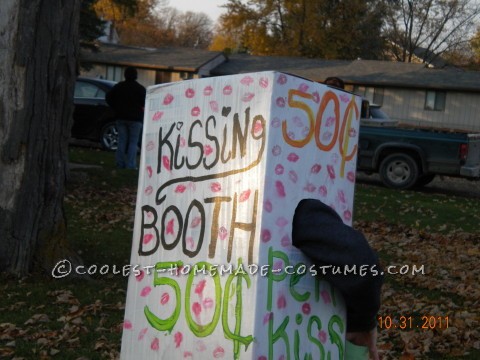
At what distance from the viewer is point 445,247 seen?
990 centimetres

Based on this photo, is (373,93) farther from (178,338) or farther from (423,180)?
(178,338)

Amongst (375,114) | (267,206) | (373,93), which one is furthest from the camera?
(373,93)

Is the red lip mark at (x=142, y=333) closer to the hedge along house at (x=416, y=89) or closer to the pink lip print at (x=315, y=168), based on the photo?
the pink lip print at (x=315, y=168)

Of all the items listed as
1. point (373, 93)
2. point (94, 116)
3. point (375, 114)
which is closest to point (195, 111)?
point (94, 116)

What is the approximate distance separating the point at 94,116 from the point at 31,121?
40.2ft

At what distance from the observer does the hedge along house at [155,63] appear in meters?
43.8

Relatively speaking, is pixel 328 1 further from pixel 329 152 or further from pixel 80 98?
pixel 329 152

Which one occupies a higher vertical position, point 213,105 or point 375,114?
point 375,114

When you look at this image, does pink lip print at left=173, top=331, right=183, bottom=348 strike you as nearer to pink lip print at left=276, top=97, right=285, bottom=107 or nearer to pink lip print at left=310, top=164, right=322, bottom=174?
pink lip print at left=310, top=164, right=322, bottom=174

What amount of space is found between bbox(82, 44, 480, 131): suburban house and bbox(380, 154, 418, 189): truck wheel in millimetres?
18964

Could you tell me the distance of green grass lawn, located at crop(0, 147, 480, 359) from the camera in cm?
564

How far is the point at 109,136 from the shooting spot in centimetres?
1866

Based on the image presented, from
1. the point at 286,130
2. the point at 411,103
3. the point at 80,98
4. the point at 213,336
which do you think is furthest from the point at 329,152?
the point at 411,103
